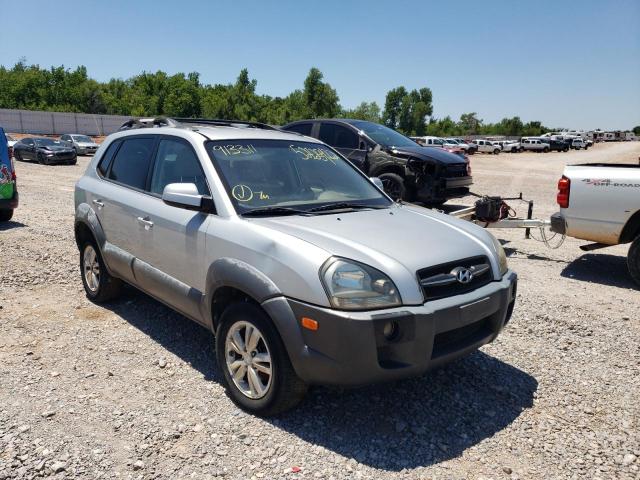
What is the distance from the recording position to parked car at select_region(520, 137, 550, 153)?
60.9 meters

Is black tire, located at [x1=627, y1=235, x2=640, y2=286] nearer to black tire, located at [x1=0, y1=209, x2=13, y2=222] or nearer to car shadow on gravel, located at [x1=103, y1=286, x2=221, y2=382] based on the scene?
car shadow on gravel, located at [x1=103, y1=286, x2=221, y2=382]

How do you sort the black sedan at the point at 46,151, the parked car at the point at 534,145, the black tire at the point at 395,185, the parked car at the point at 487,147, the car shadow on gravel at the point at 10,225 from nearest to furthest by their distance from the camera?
the car shadow on gravel at the point at 10,225 < the black tire at the point at 395,185 < the black sedan at the point at 46,151 < the parked car at the point at 487,147 < the parked car at the point at 534,145

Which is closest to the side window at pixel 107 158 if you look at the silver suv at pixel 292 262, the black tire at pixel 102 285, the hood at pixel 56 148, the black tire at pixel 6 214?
the silver suv at pixel 292 262

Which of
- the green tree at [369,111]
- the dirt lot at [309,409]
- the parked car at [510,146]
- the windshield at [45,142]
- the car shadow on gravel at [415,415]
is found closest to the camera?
the dirt lot at [309,409]

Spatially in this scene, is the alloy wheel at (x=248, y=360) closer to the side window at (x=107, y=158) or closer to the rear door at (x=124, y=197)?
the rear door at (x=124, y=197)

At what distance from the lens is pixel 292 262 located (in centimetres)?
293

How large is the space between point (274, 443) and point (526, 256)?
5.82m

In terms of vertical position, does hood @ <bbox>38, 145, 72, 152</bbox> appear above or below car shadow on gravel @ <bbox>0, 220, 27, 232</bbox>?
above

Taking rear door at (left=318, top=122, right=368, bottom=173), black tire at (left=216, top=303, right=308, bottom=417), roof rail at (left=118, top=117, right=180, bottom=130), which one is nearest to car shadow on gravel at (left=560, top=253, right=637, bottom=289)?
rear door at (left=318, top=122, right=368, bottom=173)

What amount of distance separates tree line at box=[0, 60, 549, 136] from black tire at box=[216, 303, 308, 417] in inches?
2848

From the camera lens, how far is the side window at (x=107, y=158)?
16.9ft

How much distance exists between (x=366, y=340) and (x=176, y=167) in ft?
7.39

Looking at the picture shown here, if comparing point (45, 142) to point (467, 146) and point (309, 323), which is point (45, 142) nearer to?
point (309, 323)

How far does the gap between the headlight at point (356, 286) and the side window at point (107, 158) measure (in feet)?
10.6
